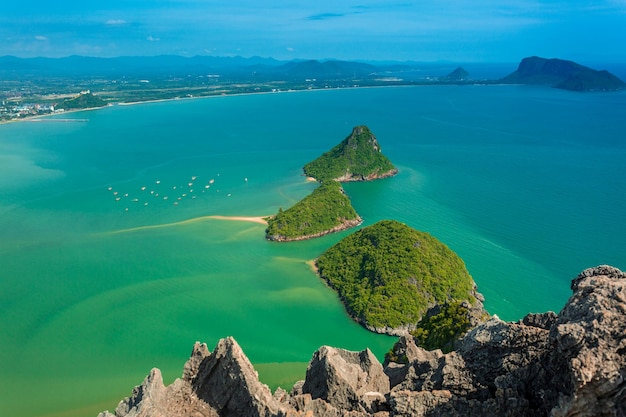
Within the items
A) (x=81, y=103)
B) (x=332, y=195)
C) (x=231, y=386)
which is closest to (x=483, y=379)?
(x=231, y=386)

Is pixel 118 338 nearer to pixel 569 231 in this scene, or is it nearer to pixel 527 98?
pixel 569 231

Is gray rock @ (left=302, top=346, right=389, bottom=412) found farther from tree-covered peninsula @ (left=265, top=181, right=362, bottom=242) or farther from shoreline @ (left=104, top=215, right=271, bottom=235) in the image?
shoreline @ (left=104, top=215, right=271, bottom=235)

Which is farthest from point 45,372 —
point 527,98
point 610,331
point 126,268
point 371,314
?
point 527,98

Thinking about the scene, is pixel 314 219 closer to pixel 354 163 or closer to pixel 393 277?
pixel 393 277

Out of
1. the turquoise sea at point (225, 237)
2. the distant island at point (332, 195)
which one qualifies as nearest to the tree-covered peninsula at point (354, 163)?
the distant island at point (332, 195)

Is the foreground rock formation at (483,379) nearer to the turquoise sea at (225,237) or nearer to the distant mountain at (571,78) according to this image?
Result: the turquoise sea at (225,237)

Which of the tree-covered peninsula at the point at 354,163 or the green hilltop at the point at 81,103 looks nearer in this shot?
the tree-covered peninsula at the point at 354,163
